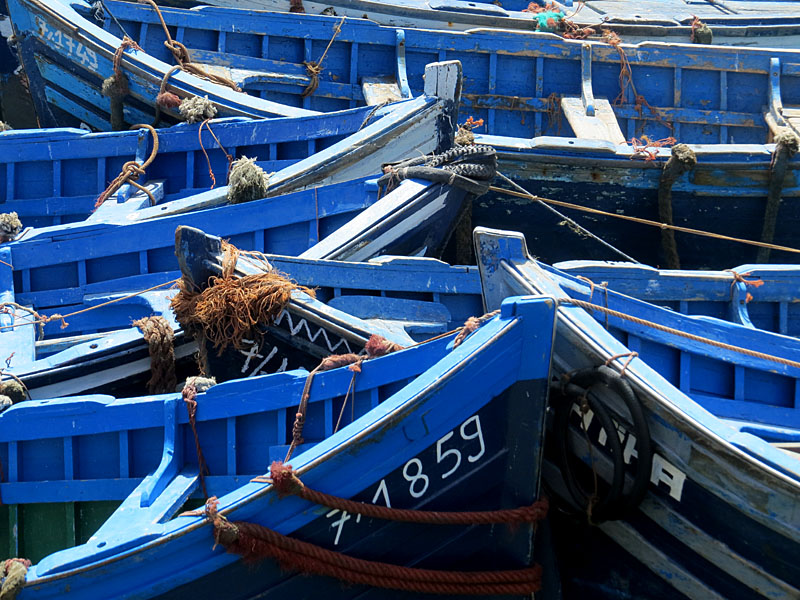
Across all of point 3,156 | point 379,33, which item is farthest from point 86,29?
point 379,33

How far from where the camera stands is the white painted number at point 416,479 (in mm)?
3457

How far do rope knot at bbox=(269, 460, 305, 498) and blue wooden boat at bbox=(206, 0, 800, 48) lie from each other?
808 centimetres

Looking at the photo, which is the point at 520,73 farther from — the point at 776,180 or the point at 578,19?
the point at 776,180

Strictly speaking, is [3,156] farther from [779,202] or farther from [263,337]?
[779,202]

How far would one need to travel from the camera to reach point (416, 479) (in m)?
3.50

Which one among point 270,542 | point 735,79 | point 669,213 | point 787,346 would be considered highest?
point 735,79

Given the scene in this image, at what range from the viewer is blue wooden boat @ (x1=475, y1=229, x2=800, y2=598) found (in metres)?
3.21

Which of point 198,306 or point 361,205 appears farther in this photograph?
point 361,205

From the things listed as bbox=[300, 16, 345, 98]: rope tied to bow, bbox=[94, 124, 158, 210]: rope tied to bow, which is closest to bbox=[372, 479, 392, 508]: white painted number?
bbox=[94, 124, 158, 210]: rope tied to bow

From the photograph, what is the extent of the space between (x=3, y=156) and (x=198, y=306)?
3.59 m

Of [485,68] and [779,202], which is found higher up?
[485,68]

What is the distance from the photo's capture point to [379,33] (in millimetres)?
9742

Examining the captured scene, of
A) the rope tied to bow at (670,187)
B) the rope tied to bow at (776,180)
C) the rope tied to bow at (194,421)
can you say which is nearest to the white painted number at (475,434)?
the rope tied to bow at (194,421)

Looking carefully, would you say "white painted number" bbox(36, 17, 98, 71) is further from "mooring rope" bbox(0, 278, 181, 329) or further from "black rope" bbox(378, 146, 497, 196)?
"black rope" bbox(378, 146, 497, 196)
